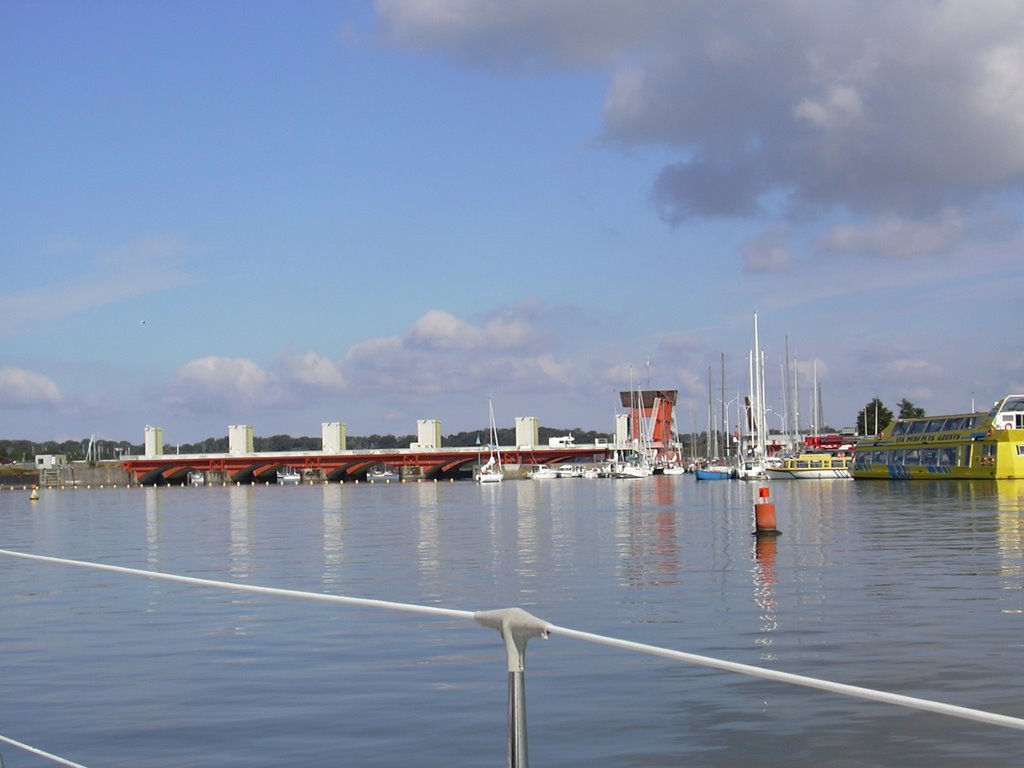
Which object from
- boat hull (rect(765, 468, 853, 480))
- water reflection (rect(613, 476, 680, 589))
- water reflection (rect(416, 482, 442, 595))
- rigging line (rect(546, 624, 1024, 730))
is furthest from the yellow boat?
rigging line (rect(546, 624, 1024, 730))

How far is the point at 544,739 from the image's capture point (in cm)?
1229

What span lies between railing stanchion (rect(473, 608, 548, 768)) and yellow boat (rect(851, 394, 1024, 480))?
84679mm

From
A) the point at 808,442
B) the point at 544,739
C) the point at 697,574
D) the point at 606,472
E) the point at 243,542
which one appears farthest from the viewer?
the point at 606,472

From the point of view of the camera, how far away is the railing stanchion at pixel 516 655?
5.51 meters

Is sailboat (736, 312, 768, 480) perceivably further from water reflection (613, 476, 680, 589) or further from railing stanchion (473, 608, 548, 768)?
railing stanchion (473, 608, 548, 768)

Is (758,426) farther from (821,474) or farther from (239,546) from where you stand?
(239,546)

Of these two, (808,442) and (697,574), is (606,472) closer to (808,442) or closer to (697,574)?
(808,442)

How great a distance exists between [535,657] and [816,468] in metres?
102

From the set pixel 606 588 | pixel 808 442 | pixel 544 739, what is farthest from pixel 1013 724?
pixel 808 442

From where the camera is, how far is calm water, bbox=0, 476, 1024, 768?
39.7ft

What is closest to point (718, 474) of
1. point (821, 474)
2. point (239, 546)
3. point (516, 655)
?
point (821, 474)

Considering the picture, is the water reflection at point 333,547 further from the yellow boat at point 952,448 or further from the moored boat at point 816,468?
the moored boat at point 816,468

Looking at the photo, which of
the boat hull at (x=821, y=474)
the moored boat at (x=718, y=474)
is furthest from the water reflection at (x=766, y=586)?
the moored boat at (x=718, y=474)

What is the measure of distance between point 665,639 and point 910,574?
1076 cm
